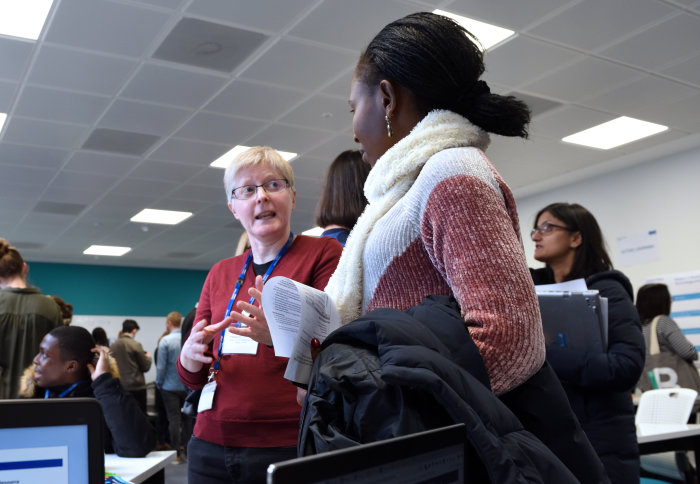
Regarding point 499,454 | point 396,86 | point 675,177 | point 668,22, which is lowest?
point 499,454

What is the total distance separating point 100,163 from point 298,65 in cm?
302

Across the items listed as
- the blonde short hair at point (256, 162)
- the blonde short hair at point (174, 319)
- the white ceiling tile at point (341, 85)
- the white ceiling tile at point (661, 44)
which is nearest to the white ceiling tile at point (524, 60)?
the white ceiling tile at point (661, 44)

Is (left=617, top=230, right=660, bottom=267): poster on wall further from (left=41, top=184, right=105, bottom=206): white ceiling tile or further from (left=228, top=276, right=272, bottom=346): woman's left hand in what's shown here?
(left=228, top=276, right=272, bottom=346): woman's left hand

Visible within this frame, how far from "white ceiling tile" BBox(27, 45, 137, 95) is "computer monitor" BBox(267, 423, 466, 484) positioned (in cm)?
428

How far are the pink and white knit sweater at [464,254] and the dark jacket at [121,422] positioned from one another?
148 cm

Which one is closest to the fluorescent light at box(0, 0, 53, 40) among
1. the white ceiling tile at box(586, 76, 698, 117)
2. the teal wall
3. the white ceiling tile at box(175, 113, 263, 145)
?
the white ceiling tile at box(175, 113, 263, 145)

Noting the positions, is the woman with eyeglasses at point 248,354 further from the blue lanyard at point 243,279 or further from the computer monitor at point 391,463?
the computer monitor at point 391,463

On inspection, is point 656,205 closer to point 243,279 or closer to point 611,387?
point 611,387

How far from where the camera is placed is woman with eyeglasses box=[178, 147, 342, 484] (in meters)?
1.46

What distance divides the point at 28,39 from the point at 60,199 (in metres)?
4.13

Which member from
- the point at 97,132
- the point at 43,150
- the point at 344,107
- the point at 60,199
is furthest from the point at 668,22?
the point at 60,199

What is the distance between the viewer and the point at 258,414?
4.82ft

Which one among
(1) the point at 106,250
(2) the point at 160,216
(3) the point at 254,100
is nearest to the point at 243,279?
(3) the point at 254,100

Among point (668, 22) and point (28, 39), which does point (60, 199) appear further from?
point (668, 22)
